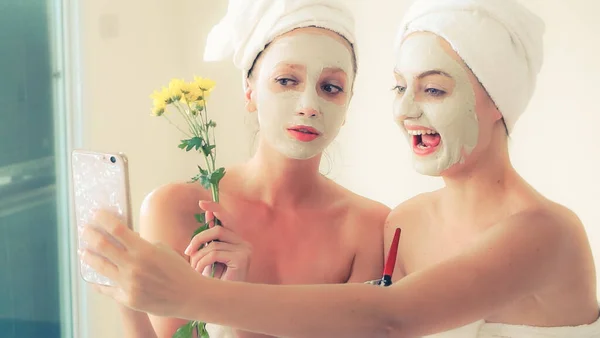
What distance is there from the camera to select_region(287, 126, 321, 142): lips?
86 cm

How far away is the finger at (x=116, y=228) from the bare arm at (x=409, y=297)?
0.26 feet

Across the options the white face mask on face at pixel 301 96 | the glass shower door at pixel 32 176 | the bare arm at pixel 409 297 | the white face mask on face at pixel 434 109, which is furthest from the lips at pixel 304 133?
the glass shower door at pixel 32 176

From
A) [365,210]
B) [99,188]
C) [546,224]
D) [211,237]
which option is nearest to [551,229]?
[546,224]

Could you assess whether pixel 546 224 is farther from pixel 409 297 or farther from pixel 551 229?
pixel 409 297

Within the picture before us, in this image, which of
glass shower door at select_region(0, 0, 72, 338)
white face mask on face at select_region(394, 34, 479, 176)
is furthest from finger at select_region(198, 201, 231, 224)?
glass shower door at select_region(0, 0, 72, 338)

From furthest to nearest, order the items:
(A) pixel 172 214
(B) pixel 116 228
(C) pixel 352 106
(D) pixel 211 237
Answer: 1. (C) pixel 352 106
2. (A) pixel 172 214
3. (D) pixel 211 237
4. (B) pixel 116 228

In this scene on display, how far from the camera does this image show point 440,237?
845 millimetres

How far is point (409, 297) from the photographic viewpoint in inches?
28.0

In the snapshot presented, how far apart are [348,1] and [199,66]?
1.31ft

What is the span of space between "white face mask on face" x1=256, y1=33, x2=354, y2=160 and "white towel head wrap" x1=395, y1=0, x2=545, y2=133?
0.47ft

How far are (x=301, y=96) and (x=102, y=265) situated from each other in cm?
31

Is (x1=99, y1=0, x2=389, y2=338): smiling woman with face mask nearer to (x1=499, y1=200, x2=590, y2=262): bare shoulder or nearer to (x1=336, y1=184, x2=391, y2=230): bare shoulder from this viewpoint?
(x1=336, y1=184, x2=391, y2=230): bare shoulder

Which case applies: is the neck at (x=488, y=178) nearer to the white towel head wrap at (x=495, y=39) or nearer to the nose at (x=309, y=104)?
the white towel head wrap at (x=495, y=39)

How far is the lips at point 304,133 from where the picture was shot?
2.81ft
